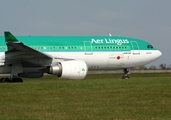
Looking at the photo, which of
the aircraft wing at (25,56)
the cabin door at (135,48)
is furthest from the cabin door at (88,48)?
the cabin door at (135,48)

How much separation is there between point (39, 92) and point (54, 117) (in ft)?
17.8

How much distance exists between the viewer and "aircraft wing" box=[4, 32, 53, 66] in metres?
23.4

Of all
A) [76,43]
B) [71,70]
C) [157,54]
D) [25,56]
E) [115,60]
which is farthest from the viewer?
[157,54]

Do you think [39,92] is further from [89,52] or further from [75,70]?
[89,52]

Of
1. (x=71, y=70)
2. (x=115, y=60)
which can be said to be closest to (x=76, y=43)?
(x=115, y=60)

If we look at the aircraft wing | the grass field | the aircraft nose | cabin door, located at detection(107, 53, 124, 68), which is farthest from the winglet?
the aircraft nose

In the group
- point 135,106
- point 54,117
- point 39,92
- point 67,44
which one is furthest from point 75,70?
point 54,117

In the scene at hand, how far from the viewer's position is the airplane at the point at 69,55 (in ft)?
76.6

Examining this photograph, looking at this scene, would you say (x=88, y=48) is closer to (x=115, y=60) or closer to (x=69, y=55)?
(x=69, y=55)

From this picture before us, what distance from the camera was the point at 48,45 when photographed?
26391 millimetres

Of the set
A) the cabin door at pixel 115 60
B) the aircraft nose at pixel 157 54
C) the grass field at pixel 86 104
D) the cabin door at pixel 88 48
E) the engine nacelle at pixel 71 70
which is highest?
the cabin door at pixel 88 48

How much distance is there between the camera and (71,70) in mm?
23047

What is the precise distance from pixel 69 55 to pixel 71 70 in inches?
140

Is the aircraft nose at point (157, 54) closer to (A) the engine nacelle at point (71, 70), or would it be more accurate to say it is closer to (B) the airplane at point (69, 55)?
(B) the airplane at point (69, 55)
